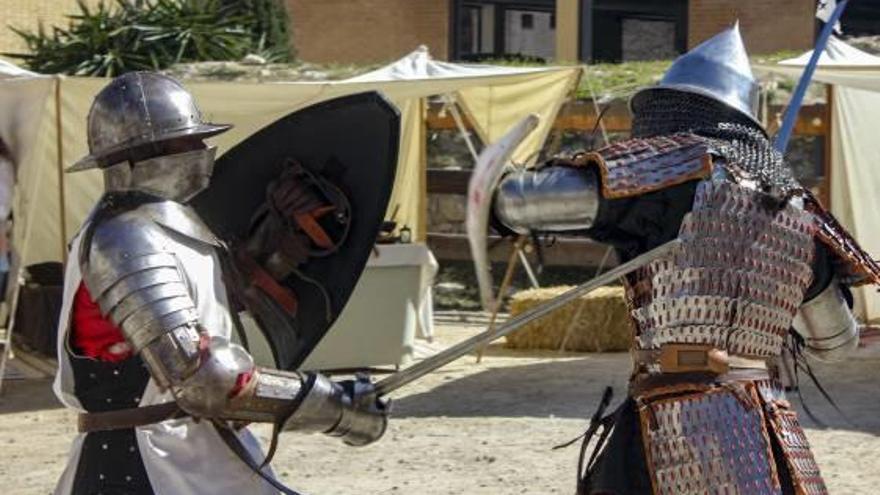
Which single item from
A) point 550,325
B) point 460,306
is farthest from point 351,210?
point 460,306

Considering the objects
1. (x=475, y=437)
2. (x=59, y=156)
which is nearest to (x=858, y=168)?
(x=475, y=437)

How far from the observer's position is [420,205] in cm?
1188

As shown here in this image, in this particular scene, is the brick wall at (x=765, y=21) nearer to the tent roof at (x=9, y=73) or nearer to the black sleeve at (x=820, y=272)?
the tent roof at (x=9, y=73)

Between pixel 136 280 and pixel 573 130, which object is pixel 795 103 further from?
pixel 573 130

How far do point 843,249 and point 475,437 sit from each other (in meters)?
4.39

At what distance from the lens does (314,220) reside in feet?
12.2

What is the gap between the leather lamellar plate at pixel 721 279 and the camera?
3.47 m

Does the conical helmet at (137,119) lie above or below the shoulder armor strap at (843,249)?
above

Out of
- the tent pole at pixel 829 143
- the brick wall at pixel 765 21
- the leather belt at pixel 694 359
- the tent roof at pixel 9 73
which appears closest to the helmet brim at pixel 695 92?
the leather belt at pixel 694 359

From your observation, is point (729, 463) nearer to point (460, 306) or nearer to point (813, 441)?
point (813, 441)

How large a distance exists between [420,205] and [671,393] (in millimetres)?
8418

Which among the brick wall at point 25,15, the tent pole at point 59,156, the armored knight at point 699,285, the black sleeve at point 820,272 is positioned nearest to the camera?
the armored knight at point 699,285

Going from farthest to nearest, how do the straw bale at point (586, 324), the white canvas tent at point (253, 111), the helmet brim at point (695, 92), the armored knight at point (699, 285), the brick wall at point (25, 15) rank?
the brick wall at point (25, 15), the straw bale at point (586, 324), the white canvas tent at point (253, 111), the helmet brim at point (695, 92), the armored knight at point (699, 285)

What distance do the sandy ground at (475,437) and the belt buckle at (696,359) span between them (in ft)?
11.1
